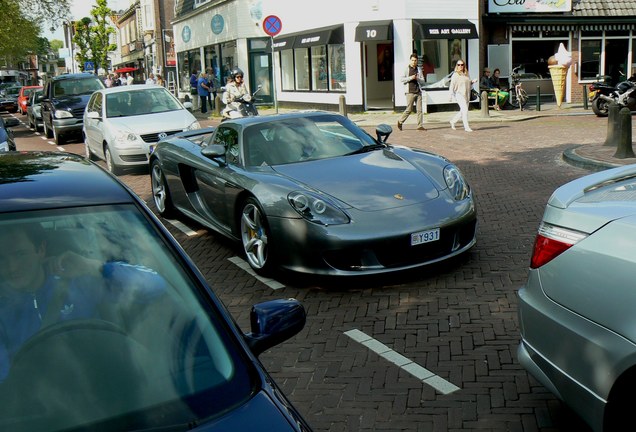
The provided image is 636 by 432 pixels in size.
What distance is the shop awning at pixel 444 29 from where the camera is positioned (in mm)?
24125

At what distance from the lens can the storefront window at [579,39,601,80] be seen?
2766 centimetres

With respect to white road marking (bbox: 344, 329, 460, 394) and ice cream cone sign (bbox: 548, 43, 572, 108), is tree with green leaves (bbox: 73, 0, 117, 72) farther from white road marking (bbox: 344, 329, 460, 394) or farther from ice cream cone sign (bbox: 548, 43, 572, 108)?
white road marking (bbox: 344, 329, 460, 394)

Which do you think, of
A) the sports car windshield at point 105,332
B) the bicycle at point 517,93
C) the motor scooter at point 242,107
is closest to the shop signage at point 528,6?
the bicycle at point 517,93

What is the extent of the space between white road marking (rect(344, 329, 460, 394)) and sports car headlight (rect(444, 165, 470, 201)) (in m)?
1.86

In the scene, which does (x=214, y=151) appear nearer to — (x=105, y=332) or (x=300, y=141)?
(x=300, y=141)

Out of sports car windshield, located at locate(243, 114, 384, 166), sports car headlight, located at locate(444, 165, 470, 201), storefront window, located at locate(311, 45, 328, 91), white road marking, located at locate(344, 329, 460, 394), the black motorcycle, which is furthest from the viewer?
storefront window, located at locate(311, 45, 328, 91)

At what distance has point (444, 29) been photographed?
24.3 m

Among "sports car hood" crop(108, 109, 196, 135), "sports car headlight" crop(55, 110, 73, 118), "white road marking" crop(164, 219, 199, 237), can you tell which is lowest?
"white road marking" crop(164, 219, 199, 237)

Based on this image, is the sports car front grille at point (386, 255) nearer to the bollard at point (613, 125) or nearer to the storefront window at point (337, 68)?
the bollard at point (613, 125)

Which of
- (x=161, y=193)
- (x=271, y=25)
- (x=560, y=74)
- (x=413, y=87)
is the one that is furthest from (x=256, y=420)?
(x=560, y=74)

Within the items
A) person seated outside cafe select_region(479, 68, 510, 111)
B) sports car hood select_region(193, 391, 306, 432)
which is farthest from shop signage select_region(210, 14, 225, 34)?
sports car hood select_region(193, 391, 306, 432)

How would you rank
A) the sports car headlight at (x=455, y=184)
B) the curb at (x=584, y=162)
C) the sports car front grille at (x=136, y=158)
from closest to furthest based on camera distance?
the sports car headlight at (x=455, y=184) < the curb at (x=584, y=162) < the sports car front grille at (x=136, y=158)

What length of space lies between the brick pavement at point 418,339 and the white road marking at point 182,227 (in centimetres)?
9

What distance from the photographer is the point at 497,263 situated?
6449mm
